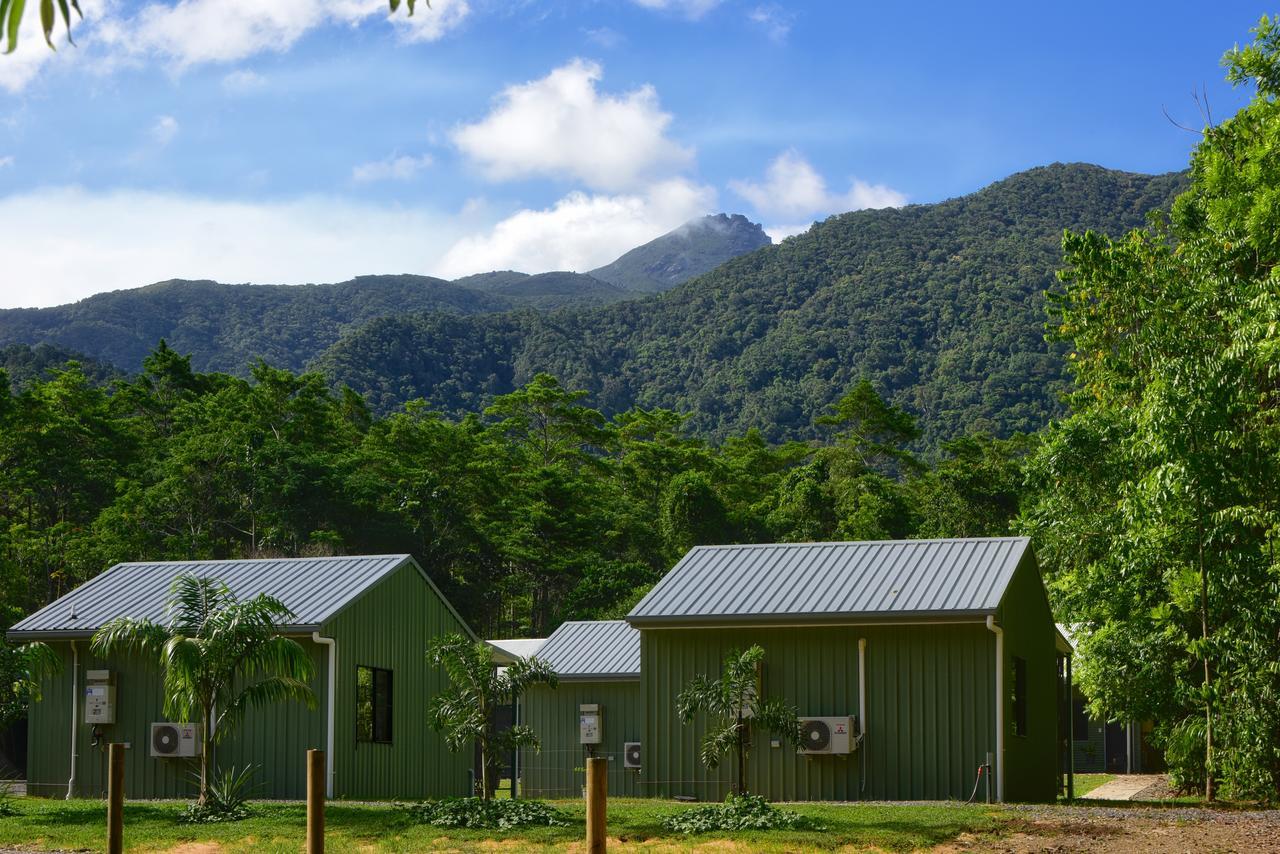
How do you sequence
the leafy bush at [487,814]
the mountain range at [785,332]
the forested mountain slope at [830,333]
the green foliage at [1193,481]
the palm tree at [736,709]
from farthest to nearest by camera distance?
the mountain range at [785,332] → the forested mountain slope at [830,333] → the green foliage at [1193,481] → the palm tree at [736,709] → the leafy bush at [487,814]

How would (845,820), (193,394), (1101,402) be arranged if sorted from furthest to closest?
(193,394), (1101,402), (845,820)

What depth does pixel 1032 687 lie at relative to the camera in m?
20.7

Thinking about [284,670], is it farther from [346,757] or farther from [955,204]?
[955,204]

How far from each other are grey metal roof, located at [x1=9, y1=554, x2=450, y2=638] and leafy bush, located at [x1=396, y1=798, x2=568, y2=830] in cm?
448

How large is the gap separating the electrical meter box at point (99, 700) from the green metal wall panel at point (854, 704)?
25.2 ft

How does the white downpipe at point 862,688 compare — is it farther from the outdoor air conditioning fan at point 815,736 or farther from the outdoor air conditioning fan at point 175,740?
the outdoor air conditioning fan at point 175,740

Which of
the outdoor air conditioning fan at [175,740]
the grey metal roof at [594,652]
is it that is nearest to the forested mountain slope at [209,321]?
the grey metal roof at [594,652]

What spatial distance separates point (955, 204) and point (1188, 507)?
111 metres

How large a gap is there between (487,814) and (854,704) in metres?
5.36

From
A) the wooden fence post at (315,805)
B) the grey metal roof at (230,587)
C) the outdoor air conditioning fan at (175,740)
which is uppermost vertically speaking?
the grey metal roof at (230,587)

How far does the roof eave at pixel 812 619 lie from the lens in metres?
18.2

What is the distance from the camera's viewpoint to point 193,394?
59.2 metres

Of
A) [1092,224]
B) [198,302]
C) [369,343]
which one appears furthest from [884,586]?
[198,302]

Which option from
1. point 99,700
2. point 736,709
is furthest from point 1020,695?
point 99,700
